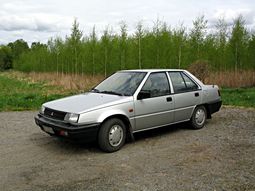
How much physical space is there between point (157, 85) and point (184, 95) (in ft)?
2.76

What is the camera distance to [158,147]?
603cm

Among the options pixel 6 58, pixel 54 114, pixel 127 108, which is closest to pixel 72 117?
pixel 54 114

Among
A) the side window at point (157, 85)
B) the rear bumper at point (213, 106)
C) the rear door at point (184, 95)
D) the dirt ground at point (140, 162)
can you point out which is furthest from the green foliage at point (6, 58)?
the side window at point (157, 85)

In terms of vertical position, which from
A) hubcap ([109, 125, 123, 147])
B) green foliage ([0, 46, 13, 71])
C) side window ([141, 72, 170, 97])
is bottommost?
hubcap ([109, 125, 123, 147])

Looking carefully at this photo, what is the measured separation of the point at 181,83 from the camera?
23.8ft

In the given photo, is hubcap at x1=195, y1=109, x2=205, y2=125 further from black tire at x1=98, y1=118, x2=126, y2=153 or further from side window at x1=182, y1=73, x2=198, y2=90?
black tire at x1=98, y1=118, x2=126, y2=153

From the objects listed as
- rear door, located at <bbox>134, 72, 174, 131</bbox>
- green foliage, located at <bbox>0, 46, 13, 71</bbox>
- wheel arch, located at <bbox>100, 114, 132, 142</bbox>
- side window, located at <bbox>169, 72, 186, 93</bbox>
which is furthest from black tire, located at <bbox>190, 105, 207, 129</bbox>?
green foliage, located at <bbox>0, 46, 13, 71</bbox>

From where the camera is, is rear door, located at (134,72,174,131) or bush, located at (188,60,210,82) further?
bush, located at (188,60,210,82)

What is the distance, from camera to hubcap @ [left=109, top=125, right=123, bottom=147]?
5712 mm

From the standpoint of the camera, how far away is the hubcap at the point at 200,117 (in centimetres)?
757

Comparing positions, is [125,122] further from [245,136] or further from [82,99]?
[245,136]

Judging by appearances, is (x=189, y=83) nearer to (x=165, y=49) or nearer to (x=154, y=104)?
(x=154, y=104)

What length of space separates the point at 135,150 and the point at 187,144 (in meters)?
1.18

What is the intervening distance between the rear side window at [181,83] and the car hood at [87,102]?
152 cm
